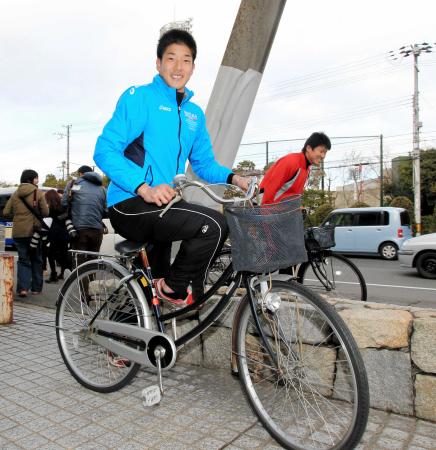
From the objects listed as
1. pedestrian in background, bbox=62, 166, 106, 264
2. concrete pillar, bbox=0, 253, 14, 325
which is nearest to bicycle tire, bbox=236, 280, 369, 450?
concrete pillar, bbox=0, 253, 14, 325

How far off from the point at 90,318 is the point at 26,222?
4375mm

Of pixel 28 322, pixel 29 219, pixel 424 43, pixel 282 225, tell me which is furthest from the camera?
pixel 424 43

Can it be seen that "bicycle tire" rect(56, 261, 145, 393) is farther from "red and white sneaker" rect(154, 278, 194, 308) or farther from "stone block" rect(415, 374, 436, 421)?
"stone block" rect(415, 374, 436, 421)

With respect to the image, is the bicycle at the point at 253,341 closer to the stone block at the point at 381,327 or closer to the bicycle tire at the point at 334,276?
the stone block at the point at 381,327

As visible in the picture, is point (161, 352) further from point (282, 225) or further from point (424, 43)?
point (424, 43)

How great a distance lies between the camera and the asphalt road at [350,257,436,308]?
765 centimetres

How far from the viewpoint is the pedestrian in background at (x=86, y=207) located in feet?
20.3

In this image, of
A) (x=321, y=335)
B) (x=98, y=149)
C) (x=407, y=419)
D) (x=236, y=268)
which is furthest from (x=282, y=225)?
(x=407, y=419)

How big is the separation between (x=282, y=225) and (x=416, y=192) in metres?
26.4

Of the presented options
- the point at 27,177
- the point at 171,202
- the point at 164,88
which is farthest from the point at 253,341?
the point at 27,177

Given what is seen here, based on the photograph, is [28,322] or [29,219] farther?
[29,219]

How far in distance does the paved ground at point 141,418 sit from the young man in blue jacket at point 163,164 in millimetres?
695

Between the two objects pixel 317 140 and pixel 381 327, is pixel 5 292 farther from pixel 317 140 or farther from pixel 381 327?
pixel 381 327

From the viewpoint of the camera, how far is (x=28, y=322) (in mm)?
5191
